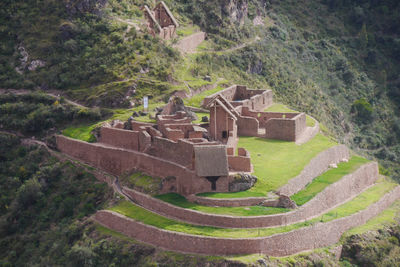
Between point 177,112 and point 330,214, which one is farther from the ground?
point 177,112

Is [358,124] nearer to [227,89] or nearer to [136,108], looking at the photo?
[227,89]

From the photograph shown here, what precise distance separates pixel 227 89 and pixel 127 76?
367 inches

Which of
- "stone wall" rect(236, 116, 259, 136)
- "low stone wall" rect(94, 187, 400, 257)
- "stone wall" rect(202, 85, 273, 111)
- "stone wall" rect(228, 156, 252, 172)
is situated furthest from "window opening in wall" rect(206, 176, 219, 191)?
"stone wall" rect(202, 85, 273, 111)

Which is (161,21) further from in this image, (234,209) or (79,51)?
(234,209)

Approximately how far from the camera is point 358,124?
90.6 meters

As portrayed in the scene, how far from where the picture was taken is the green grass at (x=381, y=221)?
4909cm

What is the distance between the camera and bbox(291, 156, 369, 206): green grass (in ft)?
157

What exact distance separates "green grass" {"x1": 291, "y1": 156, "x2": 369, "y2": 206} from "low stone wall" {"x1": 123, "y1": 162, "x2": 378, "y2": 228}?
35 cm

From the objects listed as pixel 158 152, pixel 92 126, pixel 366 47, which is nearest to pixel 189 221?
pixel 158 152

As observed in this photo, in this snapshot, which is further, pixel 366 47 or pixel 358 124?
pixel 366 47

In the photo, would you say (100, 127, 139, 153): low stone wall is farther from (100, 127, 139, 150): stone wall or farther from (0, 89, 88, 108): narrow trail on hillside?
(0, 89, 88, 108): narrow trail on hillside

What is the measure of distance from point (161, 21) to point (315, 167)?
3255cm

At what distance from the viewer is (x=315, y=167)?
52719mm

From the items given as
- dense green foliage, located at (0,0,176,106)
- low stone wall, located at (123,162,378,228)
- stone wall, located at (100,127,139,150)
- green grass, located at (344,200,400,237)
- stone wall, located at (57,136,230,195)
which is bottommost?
green grass, located at (344,200,400,237)
